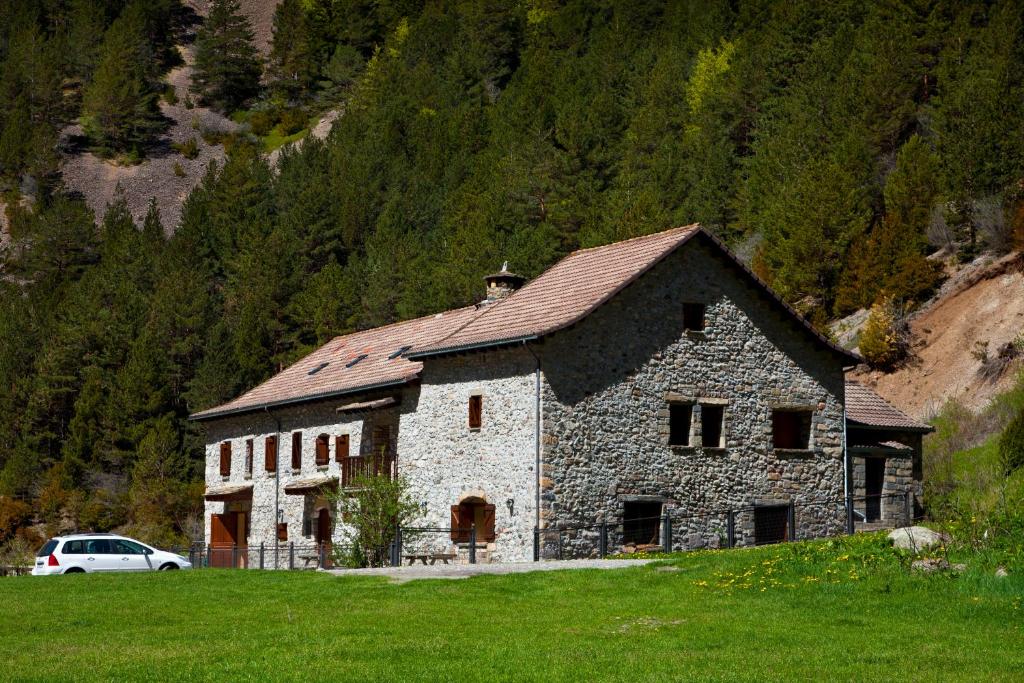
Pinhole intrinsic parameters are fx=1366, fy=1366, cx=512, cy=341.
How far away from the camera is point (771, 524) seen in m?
34.6

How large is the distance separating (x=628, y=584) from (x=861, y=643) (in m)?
6.61

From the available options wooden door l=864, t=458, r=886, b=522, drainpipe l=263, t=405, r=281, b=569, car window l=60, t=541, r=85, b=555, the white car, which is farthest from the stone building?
car window l=60, t=541, r=85, b=555

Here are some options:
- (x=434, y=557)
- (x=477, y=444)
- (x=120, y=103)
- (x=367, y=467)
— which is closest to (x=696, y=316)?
(x=477, y=444)

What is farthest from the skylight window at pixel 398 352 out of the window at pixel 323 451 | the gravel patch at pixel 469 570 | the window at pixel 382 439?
the gravel patch at pixel 469 570

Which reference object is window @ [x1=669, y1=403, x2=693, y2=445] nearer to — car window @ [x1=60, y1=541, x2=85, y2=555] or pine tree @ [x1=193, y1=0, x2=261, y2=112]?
car window @ [x1=60, y1=541, x2=85, y2=555]

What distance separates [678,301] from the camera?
33.9 meters

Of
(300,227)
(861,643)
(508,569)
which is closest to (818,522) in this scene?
(508,569)

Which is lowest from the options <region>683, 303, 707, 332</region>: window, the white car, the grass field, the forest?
the white car

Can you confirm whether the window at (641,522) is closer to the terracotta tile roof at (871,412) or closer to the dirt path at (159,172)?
the terracotta tile roof at (871,412)

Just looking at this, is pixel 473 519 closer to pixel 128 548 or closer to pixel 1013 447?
pixel 128 548

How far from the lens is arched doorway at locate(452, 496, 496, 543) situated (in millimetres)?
32625

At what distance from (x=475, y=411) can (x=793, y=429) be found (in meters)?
8.67

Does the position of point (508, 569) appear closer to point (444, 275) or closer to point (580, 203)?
point (444, 275)

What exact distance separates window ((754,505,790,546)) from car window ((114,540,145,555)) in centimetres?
1531
